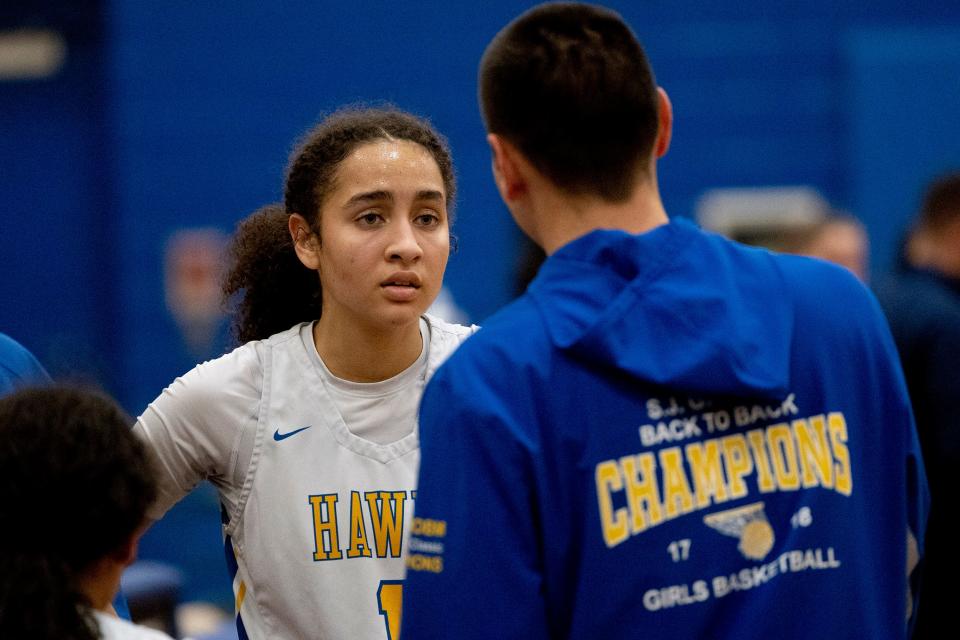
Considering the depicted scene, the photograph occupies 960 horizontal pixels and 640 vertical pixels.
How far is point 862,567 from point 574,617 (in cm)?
41

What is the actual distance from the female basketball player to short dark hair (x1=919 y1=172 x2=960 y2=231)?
1.98m

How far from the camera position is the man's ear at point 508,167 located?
1.94 m

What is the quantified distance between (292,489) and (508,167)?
1.00 meters

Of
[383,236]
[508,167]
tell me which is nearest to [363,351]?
[383,236]

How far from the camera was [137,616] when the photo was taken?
14.3ft

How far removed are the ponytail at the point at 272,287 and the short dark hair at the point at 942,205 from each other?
2.19 m

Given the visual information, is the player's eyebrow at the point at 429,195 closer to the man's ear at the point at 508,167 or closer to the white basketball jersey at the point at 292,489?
the white basketball jersey at the point at 292,489

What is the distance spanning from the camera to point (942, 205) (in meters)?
4.33

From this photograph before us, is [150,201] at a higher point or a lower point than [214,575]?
higher

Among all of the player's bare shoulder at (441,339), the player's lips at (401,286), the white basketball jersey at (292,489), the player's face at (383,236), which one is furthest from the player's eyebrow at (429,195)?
the white basketball jersey at (292,489)

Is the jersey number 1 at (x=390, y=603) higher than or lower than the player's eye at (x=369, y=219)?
lower

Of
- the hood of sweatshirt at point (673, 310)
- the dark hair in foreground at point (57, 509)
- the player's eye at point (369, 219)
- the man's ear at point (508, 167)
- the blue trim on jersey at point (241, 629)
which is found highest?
the player's eye at point (369, 219)

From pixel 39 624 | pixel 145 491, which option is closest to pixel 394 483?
pixel 145 491

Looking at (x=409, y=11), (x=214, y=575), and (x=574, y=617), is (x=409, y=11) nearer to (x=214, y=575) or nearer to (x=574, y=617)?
(x=214, y=575)
